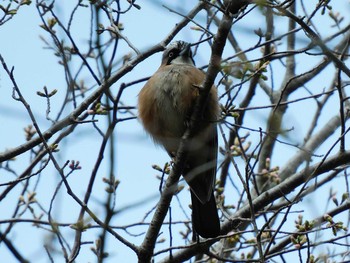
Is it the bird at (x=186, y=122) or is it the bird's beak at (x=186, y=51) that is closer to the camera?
the bird at (x=186, y=122)

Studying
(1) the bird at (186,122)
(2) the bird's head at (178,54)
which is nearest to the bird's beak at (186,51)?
(2) the bird's head at (178,54)

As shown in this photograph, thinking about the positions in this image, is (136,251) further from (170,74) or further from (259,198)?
(170,74)

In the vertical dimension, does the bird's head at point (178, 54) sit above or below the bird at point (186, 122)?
above

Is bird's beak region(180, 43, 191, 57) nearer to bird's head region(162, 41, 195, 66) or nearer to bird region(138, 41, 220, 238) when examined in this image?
bird's head region(162, 41, 195, 66)

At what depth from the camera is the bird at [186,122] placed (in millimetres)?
5473

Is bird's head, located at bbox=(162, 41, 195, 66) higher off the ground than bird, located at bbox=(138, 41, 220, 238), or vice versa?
bird's head, located at bbox=(162, 41, 195, 66)

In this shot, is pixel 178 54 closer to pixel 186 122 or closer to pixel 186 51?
pixel 186 51

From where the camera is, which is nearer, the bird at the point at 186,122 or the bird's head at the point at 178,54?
the bird at the point at 186,122

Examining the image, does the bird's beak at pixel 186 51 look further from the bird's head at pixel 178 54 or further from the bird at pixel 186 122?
the bird at pixel 186 122

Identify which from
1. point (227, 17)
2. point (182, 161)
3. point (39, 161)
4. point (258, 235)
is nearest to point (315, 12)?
point (227, 17)

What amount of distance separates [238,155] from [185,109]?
794 mm

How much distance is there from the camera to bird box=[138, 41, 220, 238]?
5.47 m

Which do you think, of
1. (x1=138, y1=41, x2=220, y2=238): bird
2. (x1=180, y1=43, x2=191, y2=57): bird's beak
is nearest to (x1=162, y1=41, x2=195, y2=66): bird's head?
(x1=180, y1=43, x2=191, y2=57): bird's beak

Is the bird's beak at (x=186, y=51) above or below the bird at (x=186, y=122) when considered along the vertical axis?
above
